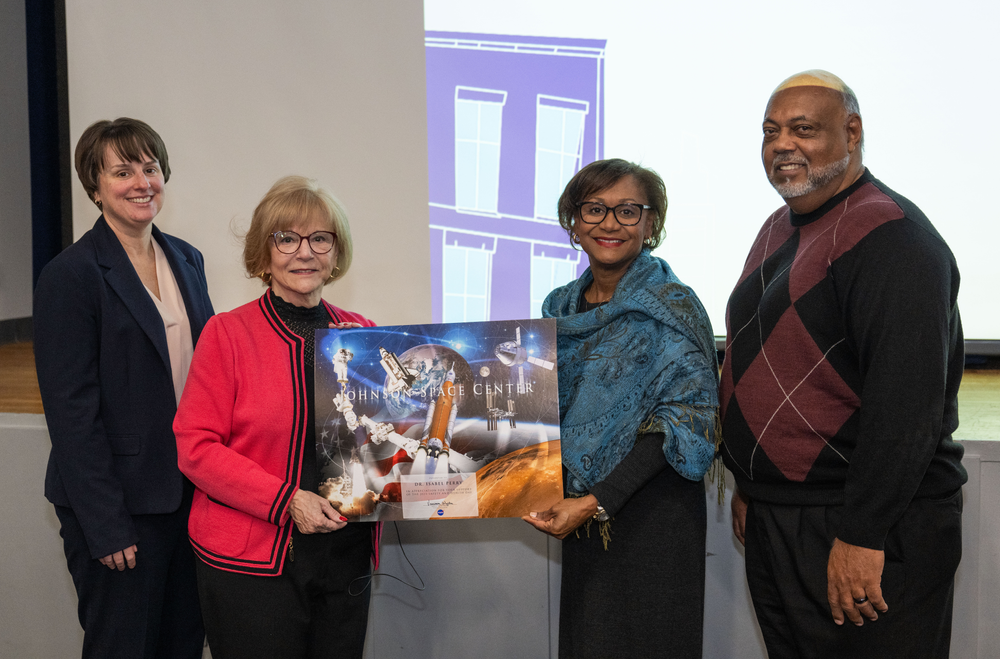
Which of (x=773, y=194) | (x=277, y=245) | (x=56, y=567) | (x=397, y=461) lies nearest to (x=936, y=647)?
(x=397, y=461)

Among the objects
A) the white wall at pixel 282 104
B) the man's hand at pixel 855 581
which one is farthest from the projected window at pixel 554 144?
the man's hand at pixel 855 581

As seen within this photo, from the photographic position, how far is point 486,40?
2.95m

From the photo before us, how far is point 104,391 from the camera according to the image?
5.69 feet

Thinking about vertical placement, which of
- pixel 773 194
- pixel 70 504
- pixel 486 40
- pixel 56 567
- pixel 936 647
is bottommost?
pixel 56 567

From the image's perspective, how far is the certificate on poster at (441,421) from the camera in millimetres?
1556

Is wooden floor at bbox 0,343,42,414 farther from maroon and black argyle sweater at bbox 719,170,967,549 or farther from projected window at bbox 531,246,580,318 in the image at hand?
maroon and black argyle sweater at bbox 719,170,967,549

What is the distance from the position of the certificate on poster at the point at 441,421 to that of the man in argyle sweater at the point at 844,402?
478mm

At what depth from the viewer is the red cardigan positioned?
1.46m

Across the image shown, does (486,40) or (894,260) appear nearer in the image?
(894,260)

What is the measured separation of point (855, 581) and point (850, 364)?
1.44ft

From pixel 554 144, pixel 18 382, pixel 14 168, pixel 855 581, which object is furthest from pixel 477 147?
pixel 14 168

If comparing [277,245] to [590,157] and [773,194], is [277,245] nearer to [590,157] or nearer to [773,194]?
[590,157]

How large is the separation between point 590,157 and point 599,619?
202 centimetres

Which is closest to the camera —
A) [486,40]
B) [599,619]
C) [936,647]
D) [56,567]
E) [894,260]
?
[894,260]
